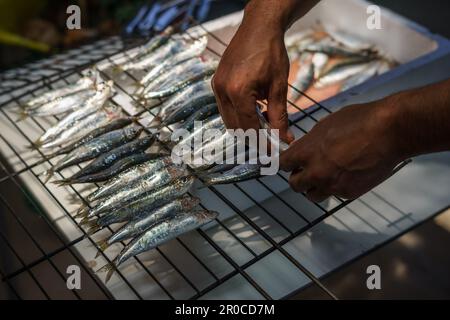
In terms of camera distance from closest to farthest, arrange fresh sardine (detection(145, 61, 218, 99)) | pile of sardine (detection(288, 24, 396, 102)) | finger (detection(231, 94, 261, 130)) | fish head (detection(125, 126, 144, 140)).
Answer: finger (detection(231, 94, 261, 130)), fish head (detection(125, 126, 144, 140)), fresh sardine (detection(145, 61, 218, 99)), pile of sardine (detection(288, 24, 396, 102))

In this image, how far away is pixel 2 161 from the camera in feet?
8.31

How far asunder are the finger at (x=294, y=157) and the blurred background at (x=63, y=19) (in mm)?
2317

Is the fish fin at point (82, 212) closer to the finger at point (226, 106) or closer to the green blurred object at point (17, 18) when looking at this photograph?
the finger at point (226, 106)

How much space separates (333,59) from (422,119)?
183 centimetres

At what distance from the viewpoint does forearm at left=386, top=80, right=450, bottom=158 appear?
1457mm

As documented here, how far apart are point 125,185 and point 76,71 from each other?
997 millimetres

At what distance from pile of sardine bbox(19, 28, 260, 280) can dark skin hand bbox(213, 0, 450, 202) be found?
362 millimetres

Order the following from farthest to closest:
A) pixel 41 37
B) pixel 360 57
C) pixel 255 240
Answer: pixel 41 37
pixel 360 57
pixel 255 240

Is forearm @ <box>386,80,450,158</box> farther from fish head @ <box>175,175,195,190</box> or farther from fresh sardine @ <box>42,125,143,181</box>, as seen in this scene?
fresh sardine @ <box>42,125,143,181</box>

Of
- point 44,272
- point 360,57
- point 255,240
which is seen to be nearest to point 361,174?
point 255,240

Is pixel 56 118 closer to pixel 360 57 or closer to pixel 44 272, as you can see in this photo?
pixel 44 272

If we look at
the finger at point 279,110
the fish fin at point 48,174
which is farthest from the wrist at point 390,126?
the fish fin at point 48,174

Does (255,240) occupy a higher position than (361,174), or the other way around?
(361,174)

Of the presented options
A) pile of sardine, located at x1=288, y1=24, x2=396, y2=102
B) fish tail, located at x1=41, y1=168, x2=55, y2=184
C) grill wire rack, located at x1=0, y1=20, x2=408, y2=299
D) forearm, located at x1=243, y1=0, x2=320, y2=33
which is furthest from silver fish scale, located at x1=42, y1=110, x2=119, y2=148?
pile of sardine, located at x1=288, y1=24, x2=396, y2=102
